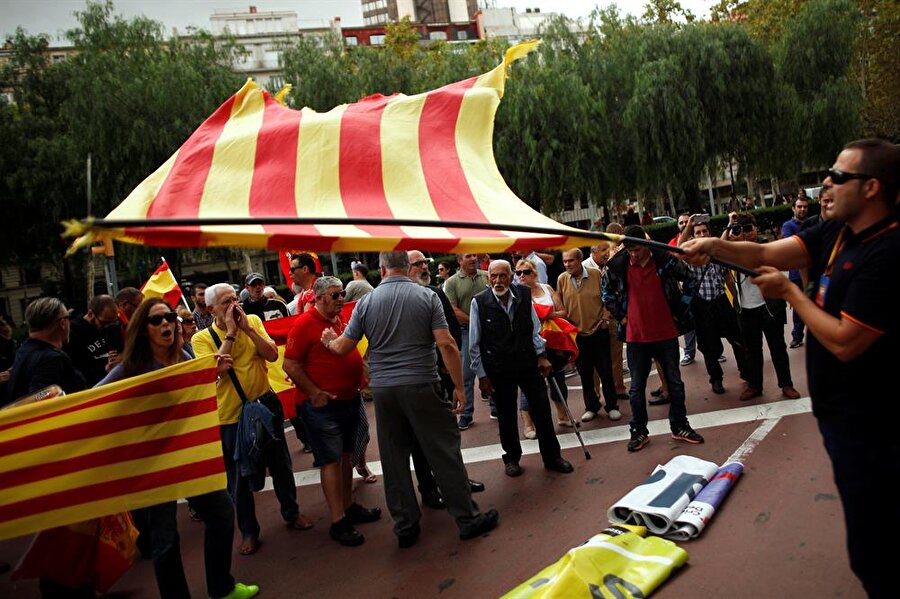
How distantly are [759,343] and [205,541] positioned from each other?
225 inches

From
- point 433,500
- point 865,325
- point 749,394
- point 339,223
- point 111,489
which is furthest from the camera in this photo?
point 749,394

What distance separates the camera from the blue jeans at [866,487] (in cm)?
241

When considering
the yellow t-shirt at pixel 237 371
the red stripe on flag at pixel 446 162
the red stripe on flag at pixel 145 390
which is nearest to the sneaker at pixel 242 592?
the yellow t-shirt at pixel 237 371

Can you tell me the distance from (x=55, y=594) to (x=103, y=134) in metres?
24.5

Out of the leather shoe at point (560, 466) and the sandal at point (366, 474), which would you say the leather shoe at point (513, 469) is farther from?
the sandal at point (366, 474)

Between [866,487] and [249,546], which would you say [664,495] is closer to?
[866,487]

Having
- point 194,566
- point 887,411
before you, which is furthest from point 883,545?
point 194,566

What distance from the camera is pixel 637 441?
5.97 metres

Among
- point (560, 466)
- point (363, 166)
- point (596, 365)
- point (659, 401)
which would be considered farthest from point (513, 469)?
point (363, 166)

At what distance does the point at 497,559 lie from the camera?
14.3ft

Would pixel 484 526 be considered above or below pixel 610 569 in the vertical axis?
below

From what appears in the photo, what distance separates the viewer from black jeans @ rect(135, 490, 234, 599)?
153 inches

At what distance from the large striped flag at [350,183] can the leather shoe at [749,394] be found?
4.52m

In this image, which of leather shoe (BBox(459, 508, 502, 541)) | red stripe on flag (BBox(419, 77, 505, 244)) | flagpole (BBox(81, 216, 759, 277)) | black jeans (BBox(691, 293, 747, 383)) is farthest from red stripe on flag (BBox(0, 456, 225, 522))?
black jeans (BBox(691, 293, 747, 383))
